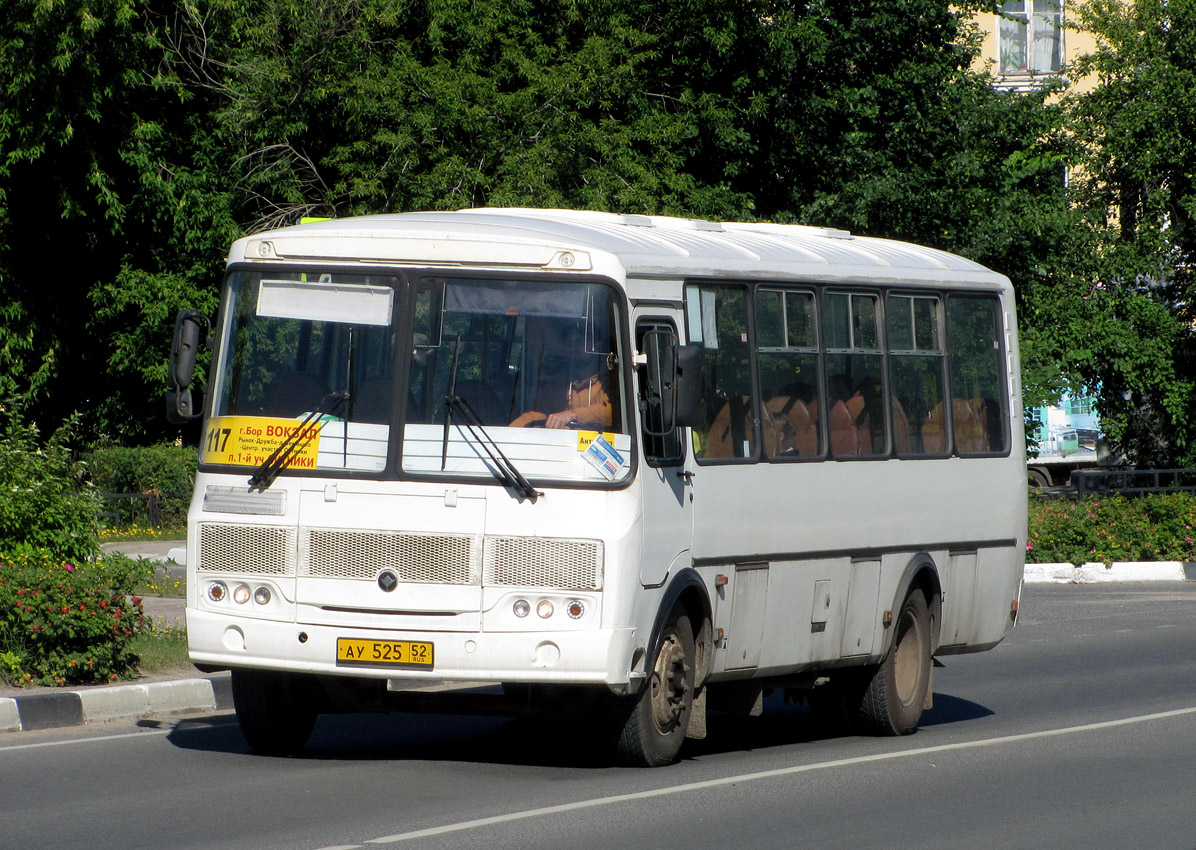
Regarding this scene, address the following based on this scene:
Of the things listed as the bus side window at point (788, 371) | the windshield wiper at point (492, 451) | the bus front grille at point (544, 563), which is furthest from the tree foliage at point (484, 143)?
the bus front grille at point (544, 563)

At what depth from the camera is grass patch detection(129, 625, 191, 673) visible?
1270 centimetres

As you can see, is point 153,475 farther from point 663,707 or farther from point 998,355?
point 663,707

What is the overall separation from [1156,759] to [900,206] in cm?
1883

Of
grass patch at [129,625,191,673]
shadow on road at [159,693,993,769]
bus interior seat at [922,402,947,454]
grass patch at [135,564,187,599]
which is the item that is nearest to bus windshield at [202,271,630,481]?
shadow on road at [159,693,993,769]

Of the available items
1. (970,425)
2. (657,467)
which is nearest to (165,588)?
(970,425)

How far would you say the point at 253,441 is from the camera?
30.8 ft

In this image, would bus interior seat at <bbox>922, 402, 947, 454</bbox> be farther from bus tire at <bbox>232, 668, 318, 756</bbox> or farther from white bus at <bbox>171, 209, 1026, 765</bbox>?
bus tire at <bbox>232, 668, 318, 756</bbox>

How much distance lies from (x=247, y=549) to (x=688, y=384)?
7.61 ft

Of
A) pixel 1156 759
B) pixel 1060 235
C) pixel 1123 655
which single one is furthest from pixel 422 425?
pixel 1060 235

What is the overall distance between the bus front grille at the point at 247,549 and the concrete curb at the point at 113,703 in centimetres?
206

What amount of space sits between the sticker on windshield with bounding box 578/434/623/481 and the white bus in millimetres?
13

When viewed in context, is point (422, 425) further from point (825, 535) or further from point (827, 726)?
point (827, 726)

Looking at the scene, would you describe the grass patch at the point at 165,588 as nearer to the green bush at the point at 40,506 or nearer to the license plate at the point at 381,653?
the green bush at the point at 40,506

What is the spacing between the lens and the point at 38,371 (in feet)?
103
